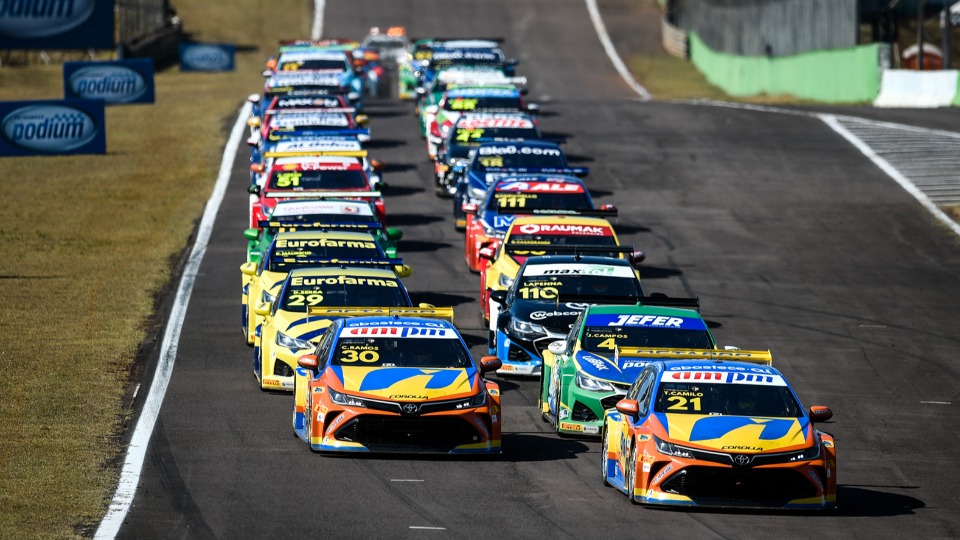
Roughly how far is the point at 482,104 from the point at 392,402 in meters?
24.0

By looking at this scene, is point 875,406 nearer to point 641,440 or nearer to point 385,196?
point 641,440

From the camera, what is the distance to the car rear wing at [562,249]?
25.0m

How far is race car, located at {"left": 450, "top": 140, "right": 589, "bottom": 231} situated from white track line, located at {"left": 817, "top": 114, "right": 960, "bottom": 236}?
7.37 metres

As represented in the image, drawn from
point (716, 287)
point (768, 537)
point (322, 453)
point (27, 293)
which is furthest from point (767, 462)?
point (27, 293)

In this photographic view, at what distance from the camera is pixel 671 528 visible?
47.8 ft

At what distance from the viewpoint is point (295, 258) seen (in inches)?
942

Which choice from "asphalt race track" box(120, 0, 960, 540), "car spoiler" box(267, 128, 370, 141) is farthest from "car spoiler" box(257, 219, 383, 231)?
"car spoiler" box(267, 128, 370, 141)

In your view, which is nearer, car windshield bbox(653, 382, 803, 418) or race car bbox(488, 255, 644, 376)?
car windshield bbox(653, 382, 803, 418)

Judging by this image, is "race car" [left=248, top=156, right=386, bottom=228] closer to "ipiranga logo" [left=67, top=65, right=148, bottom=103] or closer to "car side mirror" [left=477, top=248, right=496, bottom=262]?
"car side mirror" [left=477, top=248, right=496, bottom=262]

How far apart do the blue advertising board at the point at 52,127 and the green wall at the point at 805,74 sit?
74.4 feet

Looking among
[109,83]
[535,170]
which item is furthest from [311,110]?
[109,83]

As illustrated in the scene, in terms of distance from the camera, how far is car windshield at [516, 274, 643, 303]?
22.6 meters

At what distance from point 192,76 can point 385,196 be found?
2755cm

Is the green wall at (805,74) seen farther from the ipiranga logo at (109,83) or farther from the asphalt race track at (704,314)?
the ipiranga logo at (109,83)
